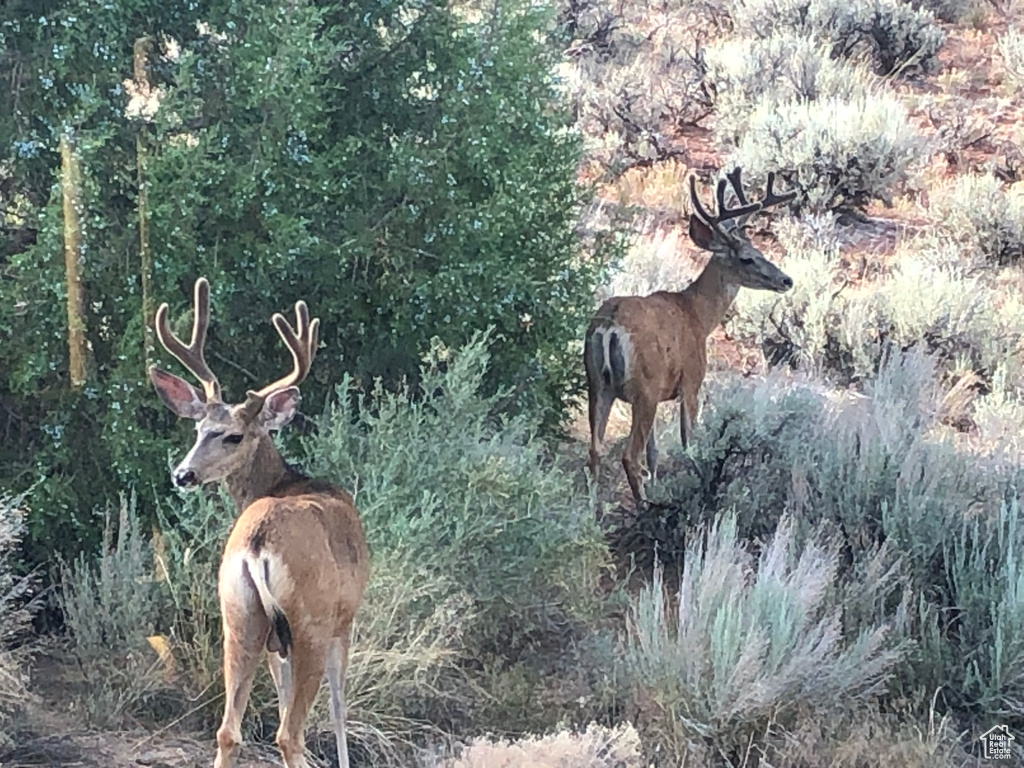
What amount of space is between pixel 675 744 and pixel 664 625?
0.55 meters

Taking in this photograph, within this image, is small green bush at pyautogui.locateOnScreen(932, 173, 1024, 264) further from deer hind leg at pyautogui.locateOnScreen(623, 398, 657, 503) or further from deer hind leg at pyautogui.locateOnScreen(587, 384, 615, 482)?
deer hind leg at pyautogui.locateOnScreen(587, 384, 615, 482)

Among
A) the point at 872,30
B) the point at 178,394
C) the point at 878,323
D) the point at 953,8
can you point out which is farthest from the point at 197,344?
the point at 953,8

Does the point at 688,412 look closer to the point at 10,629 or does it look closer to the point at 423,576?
the point at 423,576

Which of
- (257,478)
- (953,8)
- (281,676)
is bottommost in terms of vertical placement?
(281,676)

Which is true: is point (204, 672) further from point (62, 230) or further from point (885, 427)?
point (885, 427)

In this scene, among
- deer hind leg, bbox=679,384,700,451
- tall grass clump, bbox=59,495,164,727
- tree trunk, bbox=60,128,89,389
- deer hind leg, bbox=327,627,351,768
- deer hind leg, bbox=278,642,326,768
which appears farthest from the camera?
deer hind leg, bbox=679,384,700,451

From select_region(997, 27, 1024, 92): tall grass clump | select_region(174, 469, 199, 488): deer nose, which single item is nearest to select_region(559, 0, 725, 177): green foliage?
select_region(997, 27, 1024, 92): tall grass clump

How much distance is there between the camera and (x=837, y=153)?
15.0 m

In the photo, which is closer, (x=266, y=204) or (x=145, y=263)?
(x=145, y=263)

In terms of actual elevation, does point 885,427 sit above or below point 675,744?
above

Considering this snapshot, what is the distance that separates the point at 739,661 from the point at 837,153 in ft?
34.1

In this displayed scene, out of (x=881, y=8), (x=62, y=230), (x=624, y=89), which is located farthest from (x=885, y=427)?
(x=881, y=8)

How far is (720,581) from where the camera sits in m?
5.90

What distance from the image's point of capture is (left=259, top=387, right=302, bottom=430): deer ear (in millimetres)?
5395
